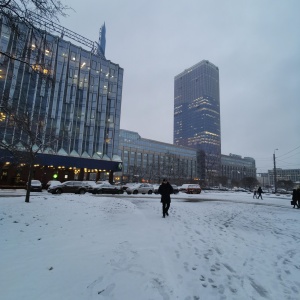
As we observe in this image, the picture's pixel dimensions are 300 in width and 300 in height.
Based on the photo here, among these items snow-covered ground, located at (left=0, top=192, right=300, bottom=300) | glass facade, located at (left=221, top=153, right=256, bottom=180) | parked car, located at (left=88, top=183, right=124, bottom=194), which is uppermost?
glass facade, located at (left=221, top=153, right=256, bottom=180)

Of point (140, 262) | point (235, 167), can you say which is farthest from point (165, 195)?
point (235, 167)

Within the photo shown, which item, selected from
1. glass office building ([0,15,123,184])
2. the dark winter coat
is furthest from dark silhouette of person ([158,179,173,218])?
glass office building ([0,15,123,184])

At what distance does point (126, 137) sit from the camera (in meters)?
127

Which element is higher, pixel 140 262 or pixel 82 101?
pixel 82 101

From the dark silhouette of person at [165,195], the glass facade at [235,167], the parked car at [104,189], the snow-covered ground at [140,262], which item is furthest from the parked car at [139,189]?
the glass facade at [235,167]

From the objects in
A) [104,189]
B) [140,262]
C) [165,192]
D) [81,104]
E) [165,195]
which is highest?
[81,104]

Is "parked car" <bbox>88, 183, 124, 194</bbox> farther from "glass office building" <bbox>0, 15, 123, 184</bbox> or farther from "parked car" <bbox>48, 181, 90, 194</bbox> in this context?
"glass office building" <bbox>0, 15, 123, 184</bbox>

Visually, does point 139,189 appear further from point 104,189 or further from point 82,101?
point 82,101

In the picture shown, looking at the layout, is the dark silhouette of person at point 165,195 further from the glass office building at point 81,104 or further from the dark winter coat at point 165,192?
the glass office building at point 81,104

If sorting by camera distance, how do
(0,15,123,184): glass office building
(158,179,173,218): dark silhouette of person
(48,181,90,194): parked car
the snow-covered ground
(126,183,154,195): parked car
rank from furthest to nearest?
(0,15,123,184): glass office building, (126,183,154,195): parked car, (48,181,90,194): parked car, (158,179,173,218): dark silhouette of person, the snow-covered ground

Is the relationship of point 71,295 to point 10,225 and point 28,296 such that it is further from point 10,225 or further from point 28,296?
point 10,225

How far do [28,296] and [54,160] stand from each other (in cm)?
3990

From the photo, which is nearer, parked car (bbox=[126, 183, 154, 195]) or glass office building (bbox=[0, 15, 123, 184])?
parked car (bbox=[126, 183, 154, 195])

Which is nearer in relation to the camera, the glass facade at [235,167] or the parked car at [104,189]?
the parked car at [104,189]
